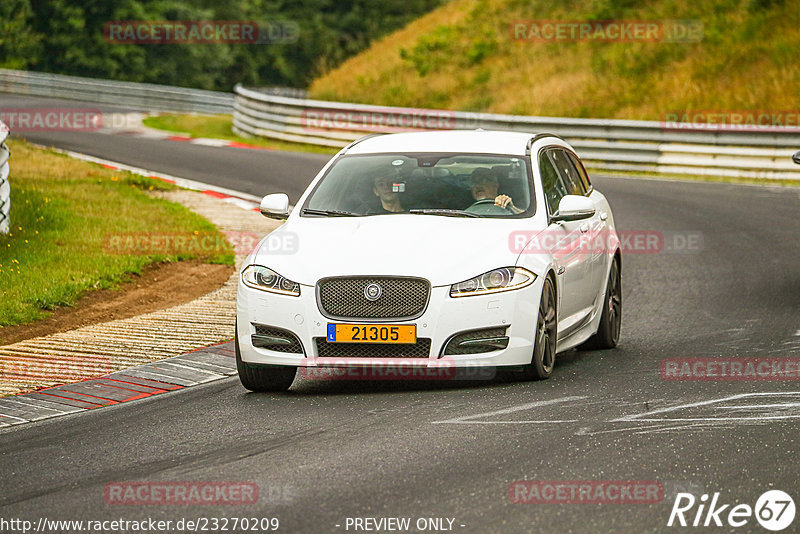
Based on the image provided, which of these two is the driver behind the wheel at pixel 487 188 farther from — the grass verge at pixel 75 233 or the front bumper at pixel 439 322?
the grass verge at pixel 75 233

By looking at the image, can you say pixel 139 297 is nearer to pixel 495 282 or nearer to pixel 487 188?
pixel 487 188

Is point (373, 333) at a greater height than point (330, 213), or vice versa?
point (330, 213)

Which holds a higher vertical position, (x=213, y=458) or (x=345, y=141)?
(x=213, y=458)

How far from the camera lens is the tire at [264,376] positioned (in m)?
8.42

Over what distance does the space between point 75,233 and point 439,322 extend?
810cm

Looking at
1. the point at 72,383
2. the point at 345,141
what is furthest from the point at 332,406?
the point at 345,141

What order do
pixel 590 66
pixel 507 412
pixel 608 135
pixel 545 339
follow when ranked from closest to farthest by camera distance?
pixel 507 412, pixel 545 339, pixel 608 135, pixel 590 66

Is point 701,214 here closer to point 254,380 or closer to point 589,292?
point 589,292

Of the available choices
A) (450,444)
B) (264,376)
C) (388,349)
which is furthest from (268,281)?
(450,444)

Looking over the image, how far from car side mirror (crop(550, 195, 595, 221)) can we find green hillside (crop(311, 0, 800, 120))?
21.0 m

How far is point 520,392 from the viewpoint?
8094 mm

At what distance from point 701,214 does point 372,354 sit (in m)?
12.1

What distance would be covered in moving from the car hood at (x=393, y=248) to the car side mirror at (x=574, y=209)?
1.02 ft

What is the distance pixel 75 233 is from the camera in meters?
14.9
